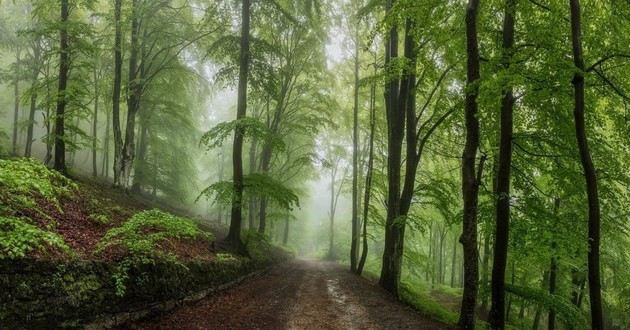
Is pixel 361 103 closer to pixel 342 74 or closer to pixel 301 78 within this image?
pixel 342 74

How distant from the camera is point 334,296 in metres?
12.0

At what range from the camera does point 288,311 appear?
9.16 metres

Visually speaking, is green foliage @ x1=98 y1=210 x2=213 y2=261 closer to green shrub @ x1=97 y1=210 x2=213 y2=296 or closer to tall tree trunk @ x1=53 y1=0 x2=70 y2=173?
green shrub @ x1=97 y1=210 x2=213 y2=296

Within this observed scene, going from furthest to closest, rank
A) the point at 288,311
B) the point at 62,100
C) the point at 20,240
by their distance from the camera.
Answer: the point at 62,100 → the point at 288,311 → the point at 20,240

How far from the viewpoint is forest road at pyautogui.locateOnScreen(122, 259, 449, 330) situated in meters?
7.32

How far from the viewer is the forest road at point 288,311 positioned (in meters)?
7.32

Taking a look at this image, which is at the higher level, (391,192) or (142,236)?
(391,192)

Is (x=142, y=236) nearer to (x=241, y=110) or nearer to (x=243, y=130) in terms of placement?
(x=243, y=130)

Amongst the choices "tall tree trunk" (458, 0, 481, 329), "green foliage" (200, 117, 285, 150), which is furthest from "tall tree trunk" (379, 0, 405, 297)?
"tall tree trunk" (458, 0, 481, 329)

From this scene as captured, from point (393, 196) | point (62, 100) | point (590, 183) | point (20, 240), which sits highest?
point (62, 100)

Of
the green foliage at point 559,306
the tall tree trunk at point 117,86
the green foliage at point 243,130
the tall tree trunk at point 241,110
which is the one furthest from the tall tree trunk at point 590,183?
the tall tree trunk at point 117,86

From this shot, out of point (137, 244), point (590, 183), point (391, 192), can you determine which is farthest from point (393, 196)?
point (137, 244)

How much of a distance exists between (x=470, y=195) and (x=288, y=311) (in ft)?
Result: 17.0

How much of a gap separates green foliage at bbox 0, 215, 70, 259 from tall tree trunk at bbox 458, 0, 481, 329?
7490 millimetres
